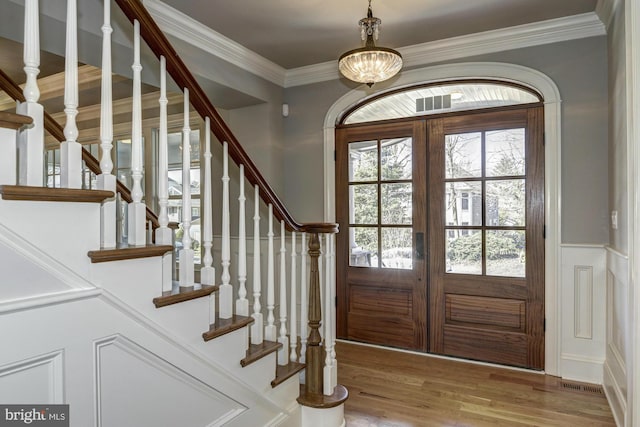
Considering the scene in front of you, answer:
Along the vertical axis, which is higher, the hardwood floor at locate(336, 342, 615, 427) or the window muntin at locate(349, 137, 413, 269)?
the window muntin at locate(349, 137, 413, 269)

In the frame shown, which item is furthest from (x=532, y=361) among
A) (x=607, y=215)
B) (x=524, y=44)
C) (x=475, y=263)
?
(x=524, y=44)

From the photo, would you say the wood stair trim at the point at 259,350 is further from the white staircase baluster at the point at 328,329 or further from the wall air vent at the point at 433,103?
the wall air vent at the point at 433,103

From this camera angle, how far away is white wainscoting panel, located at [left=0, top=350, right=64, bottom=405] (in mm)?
1107

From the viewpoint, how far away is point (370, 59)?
2514mm

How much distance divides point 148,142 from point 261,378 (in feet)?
11.2

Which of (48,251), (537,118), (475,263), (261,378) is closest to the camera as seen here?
(48,251)

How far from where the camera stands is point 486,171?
3264mm

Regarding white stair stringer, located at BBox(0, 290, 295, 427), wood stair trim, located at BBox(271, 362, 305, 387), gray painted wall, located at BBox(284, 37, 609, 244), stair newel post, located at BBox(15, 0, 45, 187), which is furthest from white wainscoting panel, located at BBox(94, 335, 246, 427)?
gray painted wall, located at BBox(284, 37, 609, 244)

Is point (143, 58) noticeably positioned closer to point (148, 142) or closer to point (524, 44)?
point (148, 142)

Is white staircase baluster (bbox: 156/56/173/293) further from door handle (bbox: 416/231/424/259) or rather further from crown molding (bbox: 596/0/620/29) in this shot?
crown molding (bbox: 596/0/620/29)

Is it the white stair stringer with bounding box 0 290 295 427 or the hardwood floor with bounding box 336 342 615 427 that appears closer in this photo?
the white stair stringer with bounding box 0 290 295 427

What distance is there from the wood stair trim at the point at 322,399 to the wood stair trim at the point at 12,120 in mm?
1952

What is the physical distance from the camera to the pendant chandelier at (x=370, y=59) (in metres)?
2.44

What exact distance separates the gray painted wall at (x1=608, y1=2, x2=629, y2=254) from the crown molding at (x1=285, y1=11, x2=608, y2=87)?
0.70 ft
